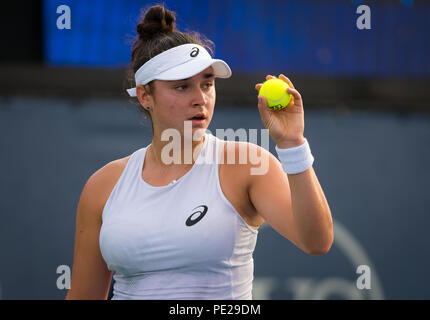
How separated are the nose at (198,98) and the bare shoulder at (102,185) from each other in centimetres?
49

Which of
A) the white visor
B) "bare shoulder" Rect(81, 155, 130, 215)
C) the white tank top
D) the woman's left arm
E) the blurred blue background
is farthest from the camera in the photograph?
the blurred blue background

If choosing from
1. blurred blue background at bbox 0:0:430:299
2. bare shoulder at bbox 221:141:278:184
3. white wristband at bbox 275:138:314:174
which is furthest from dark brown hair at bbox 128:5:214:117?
blurred blue background at bbox 0:0:430:299

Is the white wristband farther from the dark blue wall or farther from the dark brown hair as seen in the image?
the dark blue wall

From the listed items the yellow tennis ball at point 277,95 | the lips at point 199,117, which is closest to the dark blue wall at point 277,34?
the lips at point 199,117

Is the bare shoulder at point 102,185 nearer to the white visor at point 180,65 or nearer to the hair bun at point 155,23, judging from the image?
the white visor at point 180,65

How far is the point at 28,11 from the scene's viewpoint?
490 cm

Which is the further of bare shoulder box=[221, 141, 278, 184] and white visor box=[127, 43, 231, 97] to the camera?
white visor box=[127, 43, 231, 97]

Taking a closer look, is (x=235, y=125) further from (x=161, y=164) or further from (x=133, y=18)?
(x=161, y=164)

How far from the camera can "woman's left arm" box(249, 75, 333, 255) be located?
2174 mm

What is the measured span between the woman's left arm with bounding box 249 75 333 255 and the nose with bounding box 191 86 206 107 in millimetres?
392

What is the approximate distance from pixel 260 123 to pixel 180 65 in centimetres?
226

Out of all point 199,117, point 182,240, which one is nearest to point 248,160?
point 199,117
